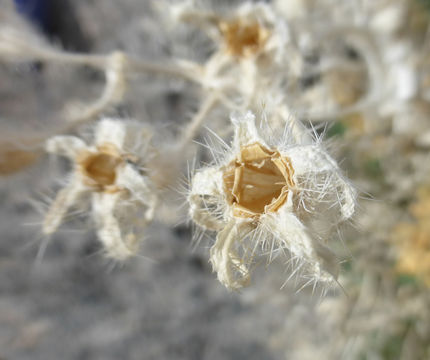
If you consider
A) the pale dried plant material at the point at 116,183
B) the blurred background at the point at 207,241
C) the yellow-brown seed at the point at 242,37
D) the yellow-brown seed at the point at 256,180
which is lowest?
the blurred background at the point at 207,241

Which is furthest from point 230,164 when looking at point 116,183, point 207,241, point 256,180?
point 207,241

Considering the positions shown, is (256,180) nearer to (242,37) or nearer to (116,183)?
(116,183)

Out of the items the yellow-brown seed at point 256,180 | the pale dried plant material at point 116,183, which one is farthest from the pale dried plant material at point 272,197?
the pale dried plant material at point 116,183

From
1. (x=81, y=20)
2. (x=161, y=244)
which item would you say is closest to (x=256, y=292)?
(x=161, y=244)

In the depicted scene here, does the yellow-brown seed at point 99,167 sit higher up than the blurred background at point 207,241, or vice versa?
the yellow-brown seed at point 99,167

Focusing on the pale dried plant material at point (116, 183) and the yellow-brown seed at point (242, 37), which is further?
the yellow-brown seed at point (242, 37)

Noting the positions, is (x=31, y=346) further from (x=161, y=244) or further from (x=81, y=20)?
(x=81, y=20)

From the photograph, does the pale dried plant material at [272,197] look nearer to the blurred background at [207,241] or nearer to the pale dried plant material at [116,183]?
the pale dried plant material at [116,183]
